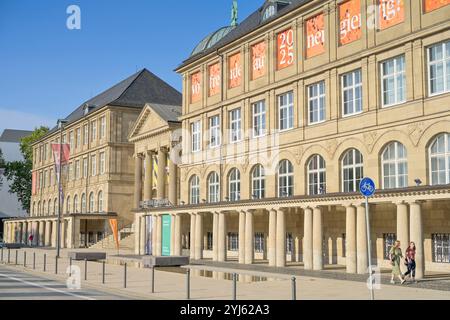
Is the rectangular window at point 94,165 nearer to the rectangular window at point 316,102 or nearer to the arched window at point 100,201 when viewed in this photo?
the arched window at point 100,201

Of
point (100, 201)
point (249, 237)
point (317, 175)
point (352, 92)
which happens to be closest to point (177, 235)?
point (249, 237)

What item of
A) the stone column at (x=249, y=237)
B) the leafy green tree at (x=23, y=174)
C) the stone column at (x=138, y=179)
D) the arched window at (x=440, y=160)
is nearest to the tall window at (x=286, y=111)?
the stone column at (x=249, y=237)

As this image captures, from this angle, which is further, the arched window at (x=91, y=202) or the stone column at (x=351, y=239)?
the arched window at (x=91, y=202)

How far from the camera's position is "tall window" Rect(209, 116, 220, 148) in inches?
1833

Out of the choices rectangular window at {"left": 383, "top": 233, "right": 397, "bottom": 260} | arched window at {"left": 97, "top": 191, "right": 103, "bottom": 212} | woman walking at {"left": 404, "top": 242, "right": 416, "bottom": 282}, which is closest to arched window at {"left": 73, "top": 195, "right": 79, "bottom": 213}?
arched window at {"left": 97, "top": 191, "right": 103, "bottom": 212}

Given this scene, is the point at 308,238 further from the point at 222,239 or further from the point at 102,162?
the point at 102,162

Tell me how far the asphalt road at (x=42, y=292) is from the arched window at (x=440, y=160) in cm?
1550

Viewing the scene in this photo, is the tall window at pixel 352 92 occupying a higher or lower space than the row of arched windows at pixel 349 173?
higher

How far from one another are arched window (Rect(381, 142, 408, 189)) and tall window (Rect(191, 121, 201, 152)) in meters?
20.5

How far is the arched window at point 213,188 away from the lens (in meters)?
46.7

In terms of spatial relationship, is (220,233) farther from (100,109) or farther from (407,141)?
(100,109)

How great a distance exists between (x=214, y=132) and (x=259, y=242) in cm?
873

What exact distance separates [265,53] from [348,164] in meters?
11.1

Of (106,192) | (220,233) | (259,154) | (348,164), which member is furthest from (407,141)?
(106,192)
